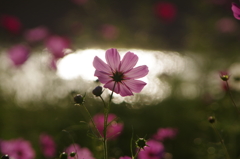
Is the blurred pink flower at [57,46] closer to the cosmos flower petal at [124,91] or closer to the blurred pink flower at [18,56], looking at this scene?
the blurred pink flower at [18,56]

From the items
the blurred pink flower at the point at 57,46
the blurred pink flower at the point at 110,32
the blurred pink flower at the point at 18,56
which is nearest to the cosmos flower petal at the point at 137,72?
the blurred pink flower at the point at 57,46

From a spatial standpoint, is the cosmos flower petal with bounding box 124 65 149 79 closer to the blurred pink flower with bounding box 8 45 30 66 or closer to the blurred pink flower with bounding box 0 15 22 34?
the blurred pink flower with bounding box 8 45 30 66

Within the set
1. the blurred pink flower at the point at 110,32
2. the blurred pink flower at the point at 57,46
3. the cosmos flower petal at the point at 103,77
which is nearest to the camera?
the cosmos flower petal at the point at 103,77

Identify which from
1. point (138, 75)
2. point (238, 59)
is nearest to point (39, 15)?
point (238, 59)

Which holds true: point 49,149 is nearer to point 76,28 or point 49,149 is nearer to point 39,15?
point 76,28

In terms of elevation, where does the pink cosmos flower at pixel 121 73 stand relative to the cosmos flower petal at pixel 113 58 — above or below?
below

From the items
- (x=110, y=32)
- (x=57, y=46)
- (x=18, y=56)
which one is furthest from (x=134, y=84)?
(x=110, y=32)

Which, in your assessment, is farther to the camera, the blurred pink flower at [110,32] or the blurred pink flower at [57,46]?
the blurred pink flower at [110,32]

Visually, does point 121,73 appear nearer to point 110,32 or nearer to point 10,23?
point 10,23
